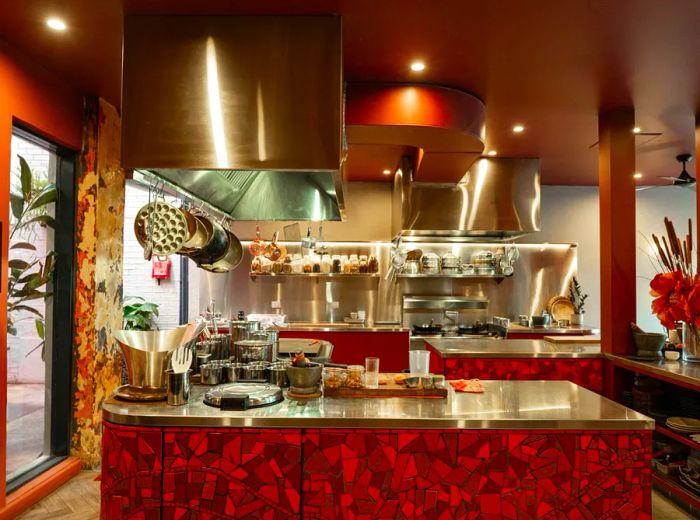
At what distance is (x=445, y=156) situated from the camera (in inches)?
173

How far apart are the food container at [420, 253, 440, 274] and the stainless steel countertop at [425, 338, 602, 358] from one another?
1882mm

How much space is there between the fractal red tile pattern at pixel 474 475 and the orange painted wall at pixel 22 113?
2176mm

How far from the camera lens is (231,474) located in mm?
2113

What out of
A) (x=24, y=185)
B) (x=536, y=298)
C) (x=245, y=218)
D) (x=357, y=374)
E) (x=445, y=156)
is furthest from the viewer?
(x=536, y=298)

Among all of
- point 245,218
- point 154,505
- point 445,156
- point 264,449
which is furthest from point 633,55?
point 154,505

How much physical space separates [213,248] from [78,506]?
6.04 ft

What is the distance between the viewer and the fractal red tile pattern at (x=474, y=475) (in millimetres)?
2098

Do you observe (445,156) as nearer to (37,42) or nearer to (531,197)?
(531,197)

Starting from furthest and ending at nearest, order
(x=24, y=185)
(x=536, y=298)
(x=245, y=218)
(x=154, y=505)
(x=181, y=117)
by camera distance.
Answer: (x=536, y=298), (x=245, y=218), (x=24, y=185), (x=181, y=117), (x=154, y=505)

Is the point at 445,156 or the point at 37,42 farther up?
the point at 37,42

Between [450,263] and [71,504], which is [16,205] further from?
[450,263]

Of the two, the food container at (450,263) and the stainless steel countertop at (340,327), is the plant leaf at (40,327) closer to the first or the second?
the stainless steel countertop at (340,327)

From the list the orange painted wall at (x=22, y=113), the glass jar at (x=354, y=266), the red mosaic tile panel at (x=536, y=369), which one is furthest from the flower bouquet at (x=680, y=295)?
the orange painted wall at (x=22, y=113)

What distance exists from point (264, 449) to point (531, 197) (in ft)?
15.6
